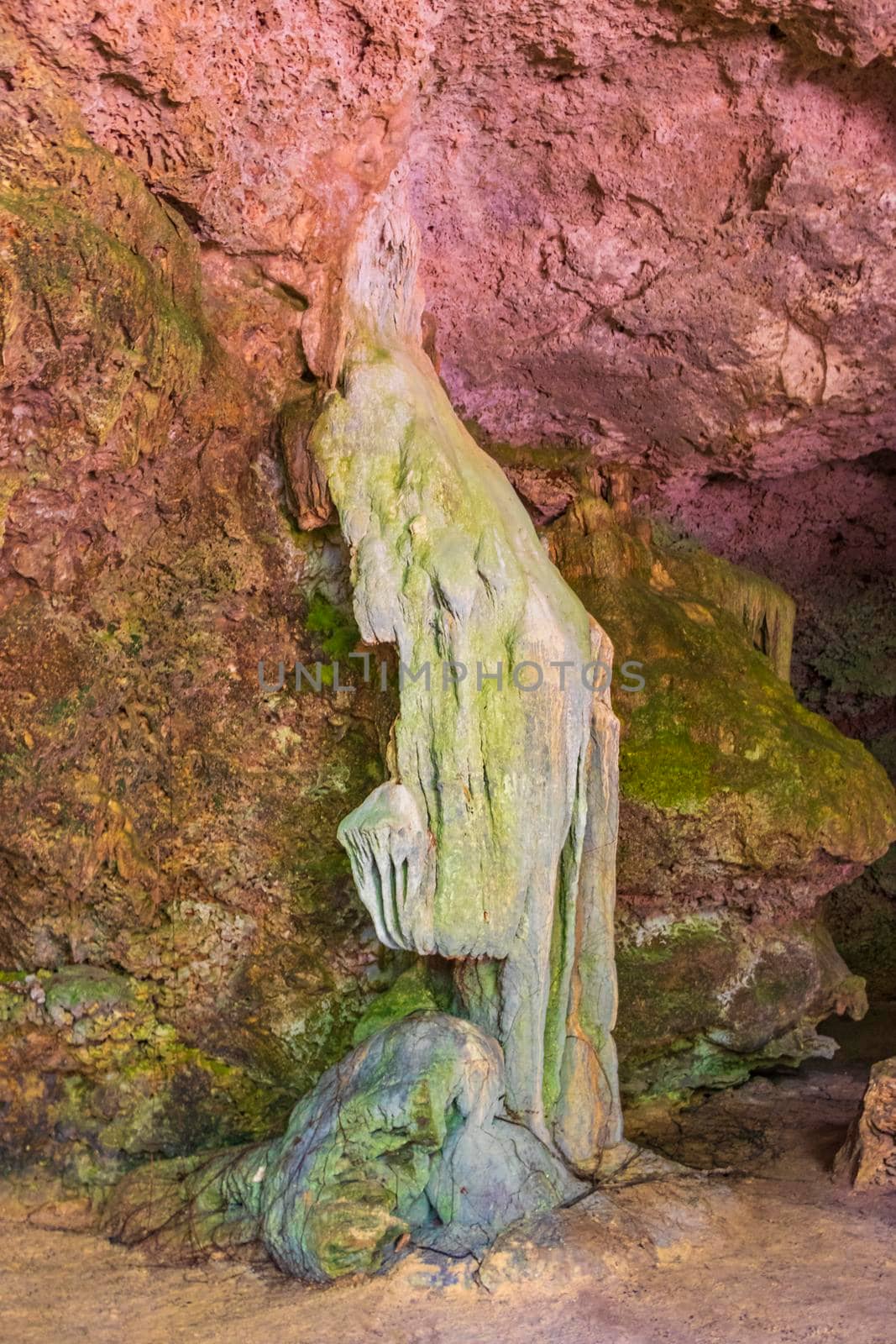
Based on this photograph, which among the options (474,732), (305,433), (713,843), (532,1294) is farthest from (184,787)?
(713,843)

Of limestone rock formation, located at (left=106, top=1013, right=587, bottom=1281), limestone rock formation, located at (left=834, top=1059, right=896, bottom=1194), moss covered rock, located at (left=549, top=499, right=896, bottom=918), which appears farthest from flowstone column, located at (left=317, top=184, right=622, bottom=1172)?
moss covered rock, located at (left=549, top=499, right=896, bottom=918)

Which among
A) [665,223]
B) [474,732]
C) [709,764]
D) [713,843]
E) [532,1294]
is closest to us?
[532,1294]

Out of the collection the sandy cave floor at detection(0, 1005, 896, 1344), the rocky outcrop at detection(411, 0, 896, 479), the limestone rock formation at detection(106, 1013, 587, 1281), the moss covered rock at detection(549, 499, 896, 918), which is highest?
the rocky outcrop at detection(411, 0, 896, 479)

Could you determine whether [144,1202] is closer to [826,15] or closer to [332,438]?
[332,438]

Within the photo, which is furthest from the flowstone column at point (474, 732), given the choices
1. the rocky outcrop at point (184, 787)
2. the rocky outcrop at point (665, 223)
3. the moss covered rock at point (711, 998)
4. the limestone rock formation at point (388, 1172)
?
the moss covered rock at point (711, 998)

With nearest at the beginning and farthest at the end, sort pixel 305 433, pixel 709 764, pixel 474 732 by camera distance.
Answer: pixel 474 732
pixel 305 433
pixel 709 764

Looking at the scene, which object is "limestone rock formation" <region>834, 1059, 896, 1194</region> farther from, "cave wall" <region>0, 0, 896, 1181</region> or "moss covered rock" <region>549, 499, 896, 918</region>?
"moss covered rock" <region>549, 499, 896, 918</region>

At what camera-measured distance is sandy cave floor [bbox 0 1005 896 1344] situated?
11.5ft

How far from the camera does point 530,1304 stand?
3596 millimetres

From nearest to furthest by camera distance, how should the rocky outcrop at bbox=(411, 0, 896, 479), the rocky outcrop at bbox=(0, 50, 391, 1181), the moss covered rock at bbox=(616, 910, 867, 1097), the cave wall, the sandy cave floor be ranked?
1. the sandy cave floor
2. the cave wall
3. the rocky outcrop at bbox=(411, 0, 896, 479)
4. the rocky outcrop at bbox=(0, 50, 391, 1181)
5. the moss covered rock at bbox=(616, 910, 867, 1097)

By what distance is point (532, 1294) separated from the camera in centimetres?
363

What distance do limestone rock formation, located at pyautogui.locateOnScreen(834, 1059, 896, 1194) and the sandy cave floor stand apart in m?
0.08

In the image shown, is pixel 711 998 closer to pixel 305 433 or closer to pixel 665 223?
pixel 305 433

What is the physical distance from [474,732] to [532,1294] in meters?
1.64
